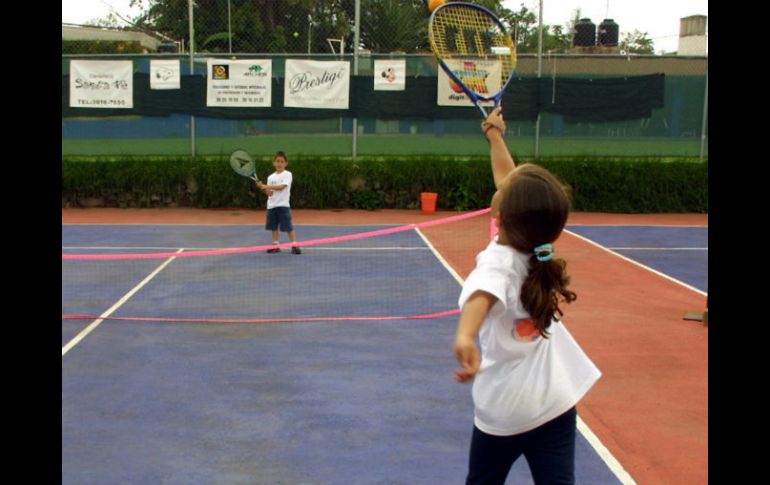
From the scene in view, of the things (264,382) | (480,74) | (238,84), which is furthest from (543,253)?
(238,84)

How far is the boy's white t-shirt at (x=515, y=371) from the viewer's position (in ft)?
8.61

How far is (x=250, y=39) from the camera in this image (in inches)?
706

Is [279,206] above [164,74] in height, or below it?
below

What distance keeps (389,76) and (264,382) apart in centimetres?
1136

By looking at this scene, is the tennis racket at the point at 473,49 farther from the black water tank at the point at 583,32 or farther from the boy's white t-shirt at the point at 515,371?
the black water tank at the point at 583,32

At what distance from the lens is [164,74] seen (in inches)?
641

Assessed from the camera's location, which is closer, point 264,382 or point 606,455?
point 606,455

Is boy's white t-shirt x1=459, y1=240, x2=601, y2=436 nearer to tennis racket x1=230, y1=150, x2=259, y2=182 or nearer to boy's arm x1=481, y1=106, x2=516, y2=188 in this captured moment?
boy's arm x1=481, y1=106, x2=516, y2=188

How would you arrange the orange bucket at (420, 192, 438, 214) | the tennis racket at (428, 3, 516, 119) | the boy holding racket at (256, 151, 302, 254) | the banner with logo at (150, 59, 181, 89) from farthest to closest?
the banner with logo at (150, 59, 181, 89)
the orange bucket at (420, 192, 438, 214)
the boy holding racket at (256, 151, 302, 254)
the tennis racket at (428, 3, 516, 119)

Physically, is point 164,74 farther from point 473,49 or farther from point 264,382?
point 473,49

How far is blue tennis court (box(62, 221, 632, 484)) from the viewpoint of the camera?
14.0 ft

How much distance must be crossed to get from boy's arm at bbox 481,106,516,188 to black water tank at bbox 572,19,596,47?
17.8m

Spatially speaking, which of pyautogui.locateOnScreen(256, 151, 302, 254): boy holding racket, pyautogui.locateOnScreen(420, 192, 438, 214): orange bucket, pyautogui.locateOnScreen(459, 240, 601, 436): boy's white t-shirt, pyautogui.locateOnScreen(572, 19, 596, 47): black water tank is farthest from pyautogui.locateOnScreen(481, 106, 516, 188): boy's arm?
pyautogui.locateOnScreen(572, 19, 596, 47): black water tank
